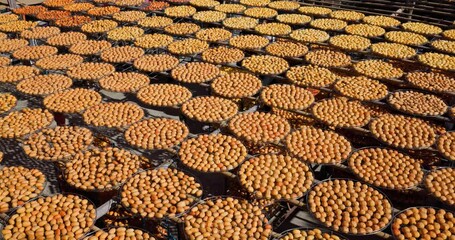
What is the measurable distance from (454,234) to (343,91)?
8.34 feet

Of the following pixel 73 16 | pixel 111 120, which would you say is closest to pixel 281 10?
pixel 73 16

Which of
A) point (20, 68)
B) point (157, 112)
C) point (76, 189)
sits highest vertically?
point (20, 68)

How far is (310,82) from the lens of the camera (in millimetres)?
5523

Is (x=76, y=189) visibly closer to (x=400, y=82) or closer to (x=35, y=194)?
(x=35, y=194)

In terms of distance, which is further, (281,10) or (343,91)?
(281,10)

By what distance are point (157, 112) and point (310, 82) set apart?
2845mm

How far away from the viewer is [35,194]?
3.63 m

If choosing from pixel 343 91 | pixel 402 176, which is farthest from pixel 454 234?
pixel 343 91

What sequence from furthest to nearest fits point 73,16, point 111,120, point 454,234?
point 73,16
point 111,120
point 454,234

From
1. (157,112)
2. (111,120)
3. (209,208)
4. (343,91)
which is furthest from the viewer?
(157,112)

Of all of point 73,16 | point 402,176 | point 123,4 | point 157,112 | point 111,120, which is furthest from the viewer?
point 123,4

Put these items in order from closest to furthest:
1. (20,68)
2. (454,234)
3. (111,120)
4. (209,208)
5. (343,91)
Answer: (454,234) → (209,208) → (111,120) → (343,91) → (20,68)

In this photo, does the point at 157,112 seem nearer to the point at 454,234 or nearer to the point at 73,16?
the point at 73,16

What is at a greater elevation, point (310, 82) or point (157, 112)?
point (310, 82)
